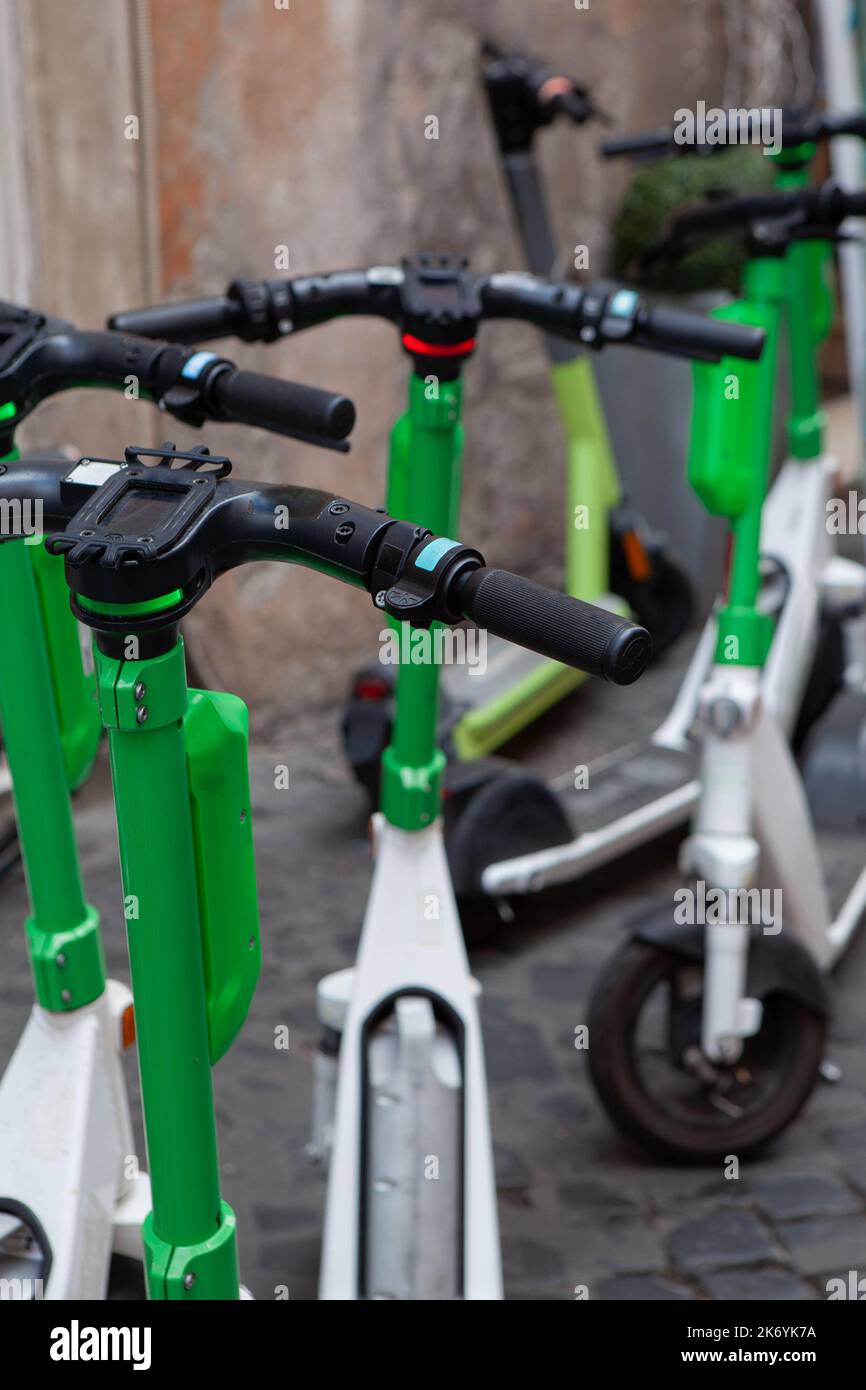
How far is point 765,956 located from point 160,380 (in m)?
1.68

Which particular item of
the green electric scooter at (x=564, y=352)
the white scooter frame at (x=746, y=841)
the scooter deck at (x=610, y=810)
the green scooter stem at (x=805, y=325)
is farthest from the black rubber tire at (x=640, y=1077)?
the green scooter stem at (x=805, y=325)

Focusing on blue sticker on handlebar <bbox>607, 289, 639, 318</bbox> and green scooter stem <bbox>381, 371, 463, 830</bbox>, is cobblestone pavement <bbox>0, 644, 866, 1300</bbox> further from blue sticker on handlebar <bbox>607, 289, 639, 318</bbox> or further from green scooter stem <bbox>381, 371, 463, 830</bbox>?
blue sticker on handlebar <bbox>607, 289, 639, 318</bbox>

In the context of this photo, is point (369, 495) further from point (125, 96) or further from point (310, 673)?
point (125, 96)

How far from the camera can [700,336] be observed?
2.32 metres

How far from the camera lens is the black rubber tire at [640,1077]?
3.03 m

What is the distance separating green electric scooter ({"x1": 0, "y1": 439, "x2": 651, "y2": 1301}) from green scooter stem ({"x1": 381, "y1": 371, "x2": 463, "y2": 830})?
0.81 metres

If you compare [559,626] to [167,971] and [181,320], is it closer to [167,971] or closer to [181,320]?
[167,971]

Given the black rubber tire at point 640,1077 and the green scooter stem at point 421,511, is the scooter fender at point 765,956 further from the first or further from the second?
the green scooter stem at point 421,511

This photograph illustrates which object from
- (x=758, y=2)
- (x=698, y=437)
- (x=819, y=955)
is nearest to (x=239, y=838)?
(x=698, y=437)

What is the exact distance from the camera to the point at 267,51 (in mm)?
4633

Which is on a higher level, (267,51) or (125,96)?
(267,51)

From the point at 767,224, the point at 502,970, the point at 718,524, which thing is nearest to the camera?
the point at 767,224

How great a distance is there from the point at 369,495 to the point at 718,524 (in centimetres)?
144

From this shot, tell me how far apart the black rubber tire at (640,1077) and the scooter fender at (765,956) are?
0.03 metres
